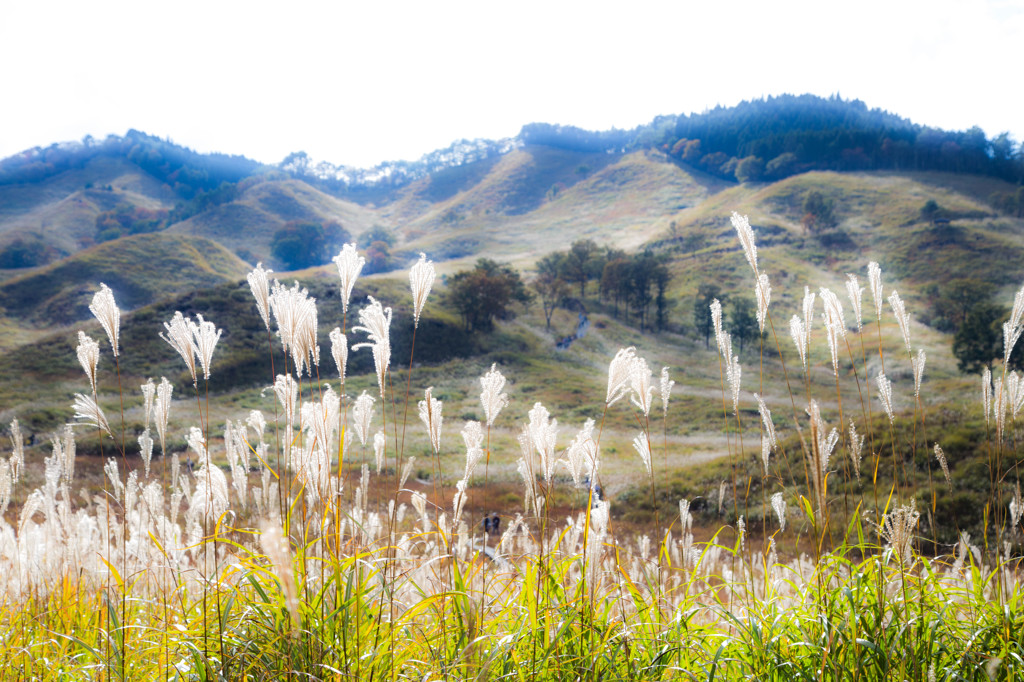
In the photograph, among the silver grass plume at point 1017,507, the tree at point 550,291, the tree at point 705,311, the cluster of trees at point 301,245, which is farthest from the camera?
the cluster of trees at point 301,245

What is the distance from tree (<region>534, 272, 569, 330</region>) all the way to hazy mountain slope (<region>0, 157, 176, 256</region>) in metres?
97.1

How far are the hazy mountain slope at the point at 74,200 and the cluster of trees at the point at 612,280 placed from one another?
9819 cm

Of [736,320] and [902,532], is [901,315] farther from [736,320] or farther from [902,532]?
[736,320]

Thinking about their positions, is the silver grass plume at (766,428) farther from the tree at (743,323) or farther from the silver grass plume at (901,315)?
the tree at (743,323)

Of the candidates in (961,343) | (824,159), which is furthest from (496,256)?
(961,343)

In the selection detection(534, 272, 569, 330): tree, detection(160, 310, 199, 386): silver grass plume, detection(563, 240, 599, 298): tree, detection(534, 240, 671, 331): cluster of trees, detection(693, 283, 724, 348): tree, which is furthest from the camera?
detection(563, 240, 599, 298): tree

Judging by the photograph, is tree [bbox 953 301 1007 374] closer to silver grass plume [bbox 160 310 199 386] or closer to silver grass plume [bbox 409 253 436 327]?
silver grass plume [bbox 409 253 436 327]

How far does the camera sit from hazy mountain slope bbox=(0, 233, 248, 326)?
58.4m

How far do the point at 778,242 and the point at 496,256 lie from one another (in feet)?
173

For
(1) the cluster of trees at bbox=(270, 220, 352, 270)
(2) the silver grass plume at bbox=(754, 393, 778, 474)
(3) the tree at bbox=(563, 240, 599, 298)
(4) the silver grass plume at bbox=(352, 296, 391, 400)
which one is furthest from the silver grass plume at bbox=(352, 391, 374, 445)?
(1) the cluster of trees at bbox=(270, 220, 352, 270)

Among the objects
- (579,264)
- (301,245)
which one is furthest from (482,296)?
(301,245)

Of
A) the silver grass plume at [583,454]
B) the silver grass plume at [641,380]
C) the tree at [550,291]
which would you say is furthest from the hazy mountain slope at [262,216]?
the silver grass plume at [641,380]

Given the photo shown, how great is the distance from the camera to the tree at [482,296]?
5166 centimetres

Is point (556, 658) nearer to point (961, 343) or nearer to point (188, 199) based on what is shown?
point (961, 343)
